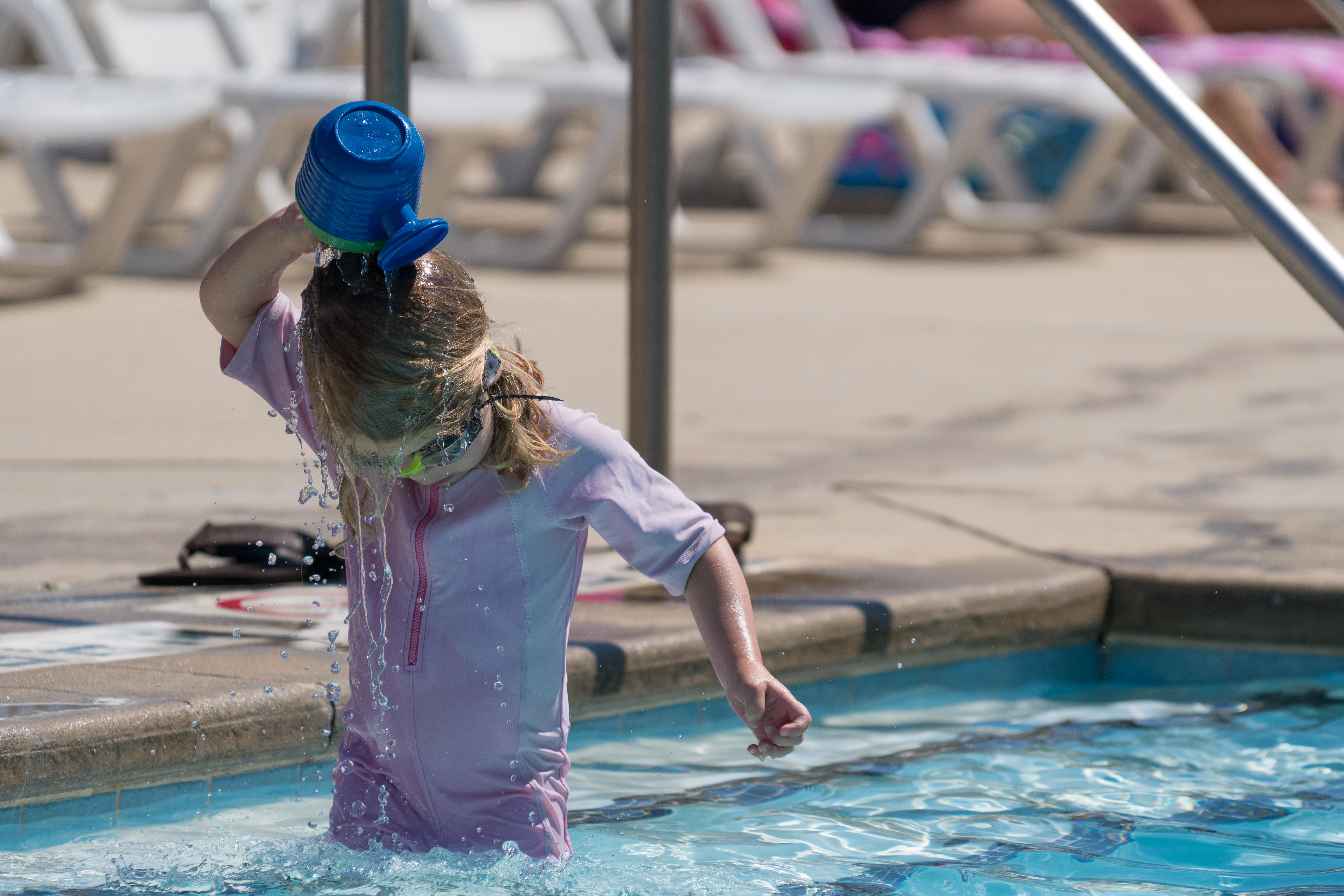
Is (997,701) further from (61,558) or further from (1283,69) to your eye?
(1283,69)

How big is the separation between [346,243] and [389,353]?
0.44 feet

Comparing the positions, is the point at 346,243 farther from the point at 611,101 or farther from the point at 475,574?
the point at 611,101

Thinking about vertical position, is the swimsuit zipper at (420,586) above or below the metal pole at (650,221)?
below

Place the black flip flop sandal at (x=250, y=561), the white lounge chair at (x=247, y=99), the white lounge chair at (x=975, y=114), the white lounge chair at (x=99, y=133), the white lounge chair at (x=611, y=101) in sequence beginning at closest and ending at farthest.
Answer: the black flip flop sandal at (x=250, y=561)
the white lounge chair at (x=99, y=133)
the white lounge chair at (x=247, y=99)
the white lounge chair at (x=611, y=101)
the white lounge chair at (x=975, y=114)

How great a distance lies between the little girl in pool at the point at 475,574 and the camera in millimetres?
1987

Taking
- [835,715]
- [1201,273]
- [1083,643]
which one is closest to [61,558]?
[835,715]

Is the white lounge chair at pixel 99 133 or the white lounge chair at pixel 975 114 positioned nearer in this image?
the white lounge chair at pixel 99 133

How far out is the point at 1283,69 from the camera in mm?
10438

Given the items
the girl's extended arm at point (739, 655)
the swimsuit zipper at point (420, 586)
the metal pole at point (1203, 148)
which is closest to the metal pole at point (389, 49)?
the metal pole at point (1203, 148)

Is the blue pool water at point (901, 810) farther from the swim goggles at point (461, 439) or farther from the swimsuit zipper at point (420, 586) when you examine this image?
the swim goggles at point (461, 439)

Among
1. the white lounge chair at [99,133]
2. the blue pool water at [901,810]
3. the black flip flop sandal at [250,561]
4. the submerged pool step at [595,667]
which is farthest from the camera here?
the white lounge chair at [99,133]

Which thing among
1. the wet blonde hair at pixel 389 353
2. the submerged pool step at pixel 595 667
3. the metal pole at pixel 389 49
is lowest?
the submerged pool step at pixel 595 667

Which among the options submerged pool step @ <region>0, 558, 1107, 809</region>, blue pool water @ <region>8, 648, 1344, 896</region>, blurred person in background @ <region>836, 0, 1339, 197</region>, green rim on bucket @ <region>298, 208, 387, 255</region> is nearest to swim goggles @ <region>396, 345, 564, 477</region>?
green rim on bucket @ <region>298, 208, 387, 255</region>

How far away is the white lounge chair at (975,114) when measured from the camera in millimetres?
9219
